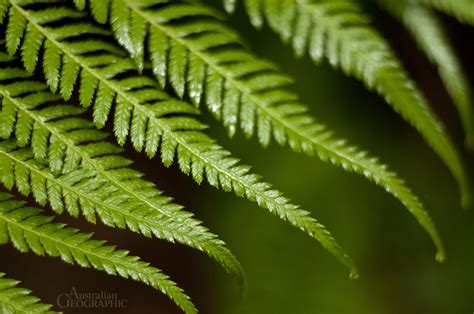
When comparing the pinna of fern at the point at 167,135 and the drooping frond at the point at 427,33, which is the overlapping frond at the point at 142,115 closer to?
the pinna of fern at the point at 167,135

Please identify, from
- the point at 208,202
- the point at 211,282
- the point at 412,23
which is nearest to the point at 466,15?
the point at 412,23

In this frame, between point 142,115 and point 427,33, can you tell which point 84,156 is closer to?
point 142,115

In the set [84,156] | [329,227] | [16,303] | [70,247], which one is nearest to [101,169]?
[84,156]

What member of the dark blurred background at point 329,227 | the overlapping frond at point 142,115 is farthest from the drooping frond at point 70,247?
the dark blurred background at point 329,227

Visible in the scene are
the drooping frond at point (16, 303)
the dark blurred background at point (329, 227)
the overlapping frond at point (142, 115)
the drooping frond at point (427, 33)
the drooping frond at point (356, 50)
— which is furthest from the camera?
the dark blurred background at point (329, 227)

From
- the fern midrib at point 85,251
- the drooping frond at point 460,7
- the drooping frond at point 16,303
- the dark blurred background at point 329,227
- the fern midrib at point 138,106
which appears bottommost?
the dark blurred background at point 329,227

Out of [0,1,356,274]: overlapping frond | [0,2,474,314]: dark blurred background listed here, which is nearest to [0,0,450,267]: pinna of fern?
[0,1,356,274]: overlapping frond
